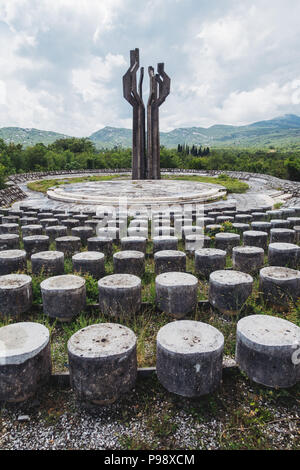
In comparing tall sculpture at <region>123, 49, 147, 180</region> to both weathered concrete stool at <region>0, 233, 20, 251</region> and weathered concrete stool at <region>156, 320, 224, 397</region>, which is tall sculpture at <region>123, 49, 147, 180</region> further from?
weathered concrete stool at <region>156, 320, 224, 397</region>

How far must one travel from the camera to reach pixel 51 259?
5.07m

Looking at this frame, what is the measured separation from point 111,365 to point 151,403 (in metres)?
0.49

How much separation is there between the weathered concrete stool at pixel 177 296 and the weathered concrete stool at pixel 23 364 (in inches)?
60.9

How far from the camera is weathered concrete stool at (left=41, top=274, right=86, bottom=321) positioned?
3.89m

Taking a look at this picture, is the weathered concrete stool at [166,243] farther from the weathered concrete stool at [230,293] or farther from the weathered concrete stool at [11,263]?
the weathered concrete stool at [11,263]

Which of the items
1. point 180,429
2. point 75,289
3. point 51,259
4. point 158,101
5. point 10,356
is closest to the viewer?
point 180,429

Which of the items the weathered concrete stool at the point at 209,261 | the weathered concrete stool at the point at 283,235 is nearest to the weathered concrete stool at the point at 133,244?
the weathered concrete stool at the point at 209,261

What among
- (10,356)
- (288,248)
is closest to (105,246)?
(288,248)

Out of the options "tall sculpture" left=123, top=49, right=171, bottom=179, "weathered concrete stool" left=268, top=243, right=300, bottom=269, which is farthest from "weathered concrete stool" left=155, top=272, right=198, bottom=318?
"tall sculpture" left=123, top=49, right=171, bottom=179

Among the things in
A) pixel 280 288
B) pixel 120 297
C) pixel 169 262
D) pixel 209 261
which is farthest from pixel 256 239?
pixel 120 297

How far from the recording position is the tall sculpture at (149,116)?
19484 millimetres

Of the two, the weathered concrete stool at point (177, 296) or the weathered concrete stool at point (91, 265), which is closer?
the weathered concrete stool at point (177, 296)

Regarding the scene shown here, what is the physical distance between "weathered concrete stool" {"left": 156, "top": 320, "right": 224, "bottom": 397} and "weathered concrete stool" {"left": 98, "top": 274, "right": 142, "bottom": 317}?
1118 mm
